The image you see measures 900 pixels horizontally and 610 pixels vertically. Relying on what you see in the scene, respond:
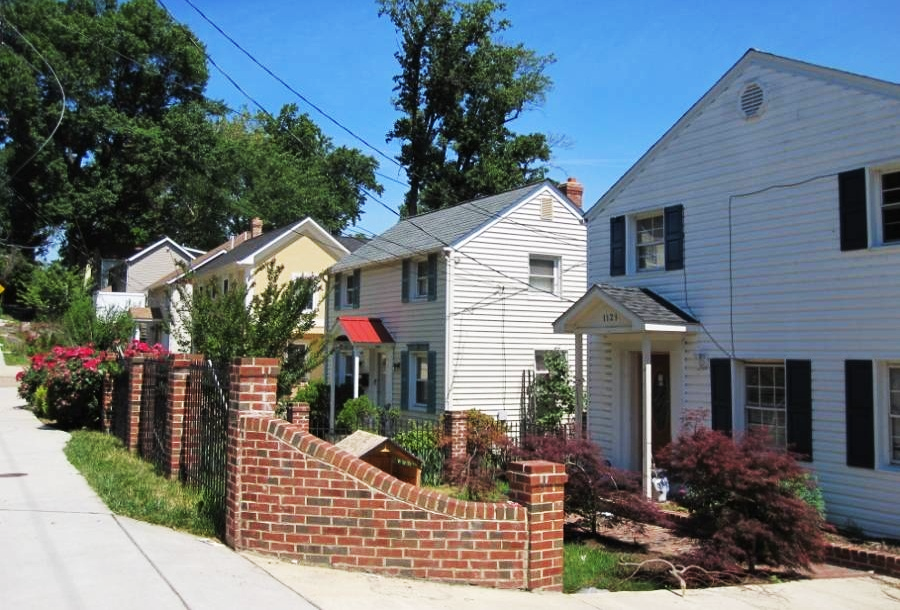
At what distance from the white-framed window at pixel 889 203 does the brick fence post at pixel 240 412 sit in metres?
8.31

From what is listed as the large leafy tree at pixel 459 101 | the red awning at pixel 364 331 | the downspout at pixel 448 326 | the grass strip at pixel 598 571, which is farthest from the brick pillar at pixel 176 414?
the large leafy tree at pixel 459 101

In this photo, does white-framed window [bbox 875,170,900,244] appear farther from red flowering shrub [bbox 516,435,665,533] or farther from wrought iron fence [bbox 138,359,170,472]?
wrought iron fence [bbox 138,359,170,472]

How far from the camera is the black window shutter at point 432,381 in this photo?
1991cm

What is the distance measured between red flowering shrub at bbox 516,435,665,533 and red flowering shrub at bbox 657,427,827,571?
3.20ft

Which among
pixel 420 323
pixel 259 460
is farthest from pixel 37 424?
pixel 259 460

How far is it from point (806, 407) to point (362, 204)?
50481 millimetres

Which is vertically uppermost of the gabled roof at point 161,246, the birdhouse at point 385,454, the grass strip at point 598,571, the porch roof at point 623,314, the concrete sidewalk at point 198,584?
the gabled roof at point 161,246

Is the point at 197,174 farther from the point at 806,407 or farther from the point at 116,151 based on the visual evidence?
the point at 806,407

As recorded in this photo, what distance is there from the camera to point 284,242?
3131 cm

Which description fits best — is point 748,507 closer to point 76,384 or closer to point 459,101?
point 76,384

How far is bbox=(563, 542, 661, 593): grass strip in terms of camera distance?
7.62 metres

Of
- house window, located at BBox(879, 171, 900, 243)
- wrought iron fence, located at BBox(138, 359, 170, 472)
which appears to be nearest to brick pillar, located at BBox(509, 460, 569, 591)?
wrought iron fence, located at BBox(138, 359, 170, 472)

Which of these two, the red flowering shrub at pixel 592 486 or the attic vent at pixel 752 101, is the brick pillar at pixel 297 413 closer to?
the red flowering shrub at pixel 592 486

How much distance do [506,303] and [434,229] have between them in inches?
140
